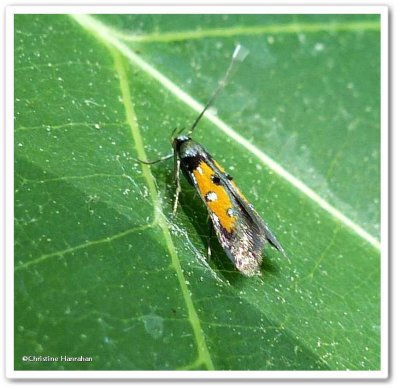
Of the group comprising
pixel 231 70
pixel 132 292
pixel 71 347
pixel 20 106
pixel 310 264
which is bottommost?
pixel 71 347

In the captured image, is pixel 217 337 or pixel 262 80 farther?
pixel 262 80

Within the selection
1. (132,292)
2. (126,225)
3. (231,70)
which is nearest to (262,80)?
(231,70)

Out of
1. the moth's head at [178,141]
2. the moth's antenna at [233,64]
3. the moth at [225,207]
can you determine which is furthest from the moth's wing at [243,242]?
the moth's antenna at [233,64]

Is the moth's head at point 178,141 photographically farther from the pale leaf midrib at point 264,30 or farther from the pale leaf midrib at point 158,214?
the pale leaf midrib at point 264,30
